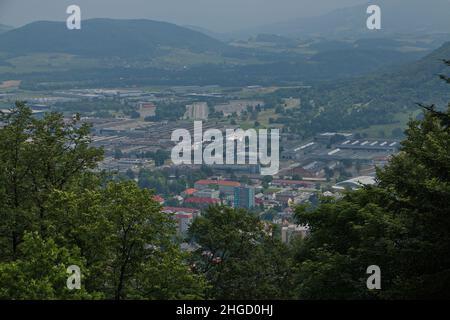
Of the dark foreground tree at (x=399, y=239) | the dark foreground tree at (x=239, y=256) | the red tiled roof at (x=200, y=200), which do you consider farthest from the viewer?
the red tiled roof at (x=200, y=200)

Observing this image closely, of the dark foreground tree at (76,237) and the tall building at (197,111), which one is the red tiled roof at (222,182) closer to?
the tall building at (197,111)

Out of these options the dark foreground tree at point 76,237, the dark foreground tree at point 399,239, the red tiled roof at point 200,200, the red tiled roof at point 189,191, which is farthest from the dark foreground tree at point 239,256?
the red tiled roof at point 189,191

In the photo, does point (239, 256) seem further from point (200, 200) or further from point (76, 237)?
point (200, 200)

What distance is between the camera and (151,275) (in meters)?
12.1

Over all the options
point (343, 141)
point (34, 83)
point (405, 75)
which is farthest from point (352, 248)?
point (34, 83)

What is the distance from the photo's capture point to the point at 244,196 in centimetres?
4747

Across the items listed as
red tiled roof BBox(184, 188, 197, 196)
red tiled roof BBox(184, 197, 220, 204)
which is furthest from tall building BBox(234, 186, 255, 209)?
red tiled roof BBox(184, 188, 197, 196)

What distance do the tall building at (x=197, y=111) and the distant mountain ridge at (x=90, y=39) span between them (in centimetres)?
4440

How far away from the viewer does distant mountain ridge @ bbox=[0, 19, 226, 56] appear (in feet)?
439

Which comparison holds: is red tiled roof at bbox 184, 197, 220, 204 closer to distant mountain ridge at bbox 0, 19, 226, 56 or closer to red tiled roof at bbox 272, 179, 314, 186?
red tiled roof at bbox 272, 179, 314, 186

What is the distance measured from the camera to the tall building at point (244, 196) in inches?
1807

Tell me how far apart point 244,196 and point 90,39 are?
9721cm
